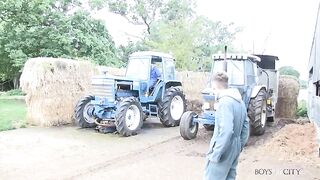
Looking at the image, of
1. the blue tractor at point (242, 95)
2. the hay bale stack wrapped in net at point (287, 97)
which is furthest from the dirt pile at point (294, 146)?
the hay bale stack wrapped in net at point (287, 97)

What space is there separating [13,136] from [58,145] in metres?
1.88

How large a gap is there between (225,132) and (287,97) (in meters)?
12.9

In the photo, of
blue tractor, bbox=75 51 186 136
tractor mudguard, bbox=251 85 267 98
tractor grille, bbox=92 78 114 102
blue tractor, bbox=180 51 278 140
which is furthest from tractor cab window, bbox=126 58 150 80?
tractor mudguard, bbox=251 85 267 98

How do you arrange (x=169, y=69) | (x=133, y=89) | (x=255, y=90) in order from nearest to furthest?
(x=255, y=90)
(x=133, y=89)
(x=169, y=69)

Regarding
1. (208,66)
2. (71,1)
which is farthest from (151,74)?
(208,66)

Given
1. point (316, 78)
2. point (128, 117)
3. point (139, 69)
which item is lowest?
point (128, 117)

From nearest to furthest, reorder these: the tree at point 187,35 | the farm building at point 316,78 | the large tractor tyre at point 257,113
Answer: the farm building at point 316,78, the large tractor tyre at point 257,113, the tree at point 187,35

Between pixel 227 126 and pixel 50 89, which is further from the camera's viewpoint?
pixel 50 89

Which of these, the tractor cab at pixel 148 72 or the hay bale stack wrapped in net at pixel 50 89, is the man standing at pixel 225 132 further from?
the hay bale stack wrapped in net at pixel 50 89

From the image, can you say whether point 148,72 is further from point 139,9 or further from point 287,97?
point 139,9

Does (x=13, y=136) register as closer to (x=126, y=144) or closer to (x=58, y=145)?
(x=58, y=145)

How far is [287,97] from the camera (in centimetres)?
1631

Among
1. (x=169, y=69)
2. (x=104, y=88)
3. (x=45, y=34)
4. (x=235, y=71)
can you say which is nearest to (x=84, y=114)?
(x=104, y=88)

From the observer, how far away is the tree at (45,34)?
22.8 metres
